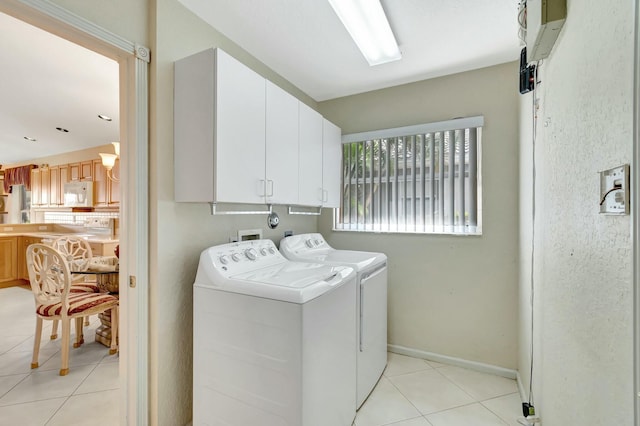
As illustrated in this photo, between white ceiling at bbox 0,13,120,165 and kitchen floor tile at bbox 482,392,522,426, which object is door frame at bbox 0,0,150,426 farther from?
kitchen floor tile at bbox 482,392,522,426

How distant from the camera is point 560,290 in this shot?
1.10 meters

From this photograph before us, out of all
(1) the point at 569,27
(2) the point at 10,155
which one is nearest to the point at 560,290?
(1) the point at 569,27

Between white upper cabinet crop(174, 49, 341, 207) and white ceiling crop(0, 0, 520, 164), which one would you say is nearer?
white upper cabinet crop(174, 49, 341, 207)

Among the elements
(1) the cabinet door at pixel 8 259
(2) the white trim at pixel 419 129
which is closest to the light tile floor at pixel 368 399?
(2) the white trim at pixel 419 129

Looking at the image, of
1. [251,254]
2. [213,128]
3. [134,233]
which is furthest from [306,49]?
[134,233]

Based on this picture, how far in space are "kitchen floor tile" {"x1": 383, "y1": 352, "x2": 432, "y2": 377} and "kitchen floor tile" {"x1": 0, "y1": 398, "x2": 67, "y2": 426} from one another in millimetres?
2270

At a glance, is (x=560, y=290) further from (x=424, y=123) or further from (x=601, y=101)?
(x=424, y=123)

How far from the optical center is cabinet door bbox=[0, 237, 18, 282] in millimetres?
4793

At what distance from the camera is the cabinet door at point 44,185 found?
566cm

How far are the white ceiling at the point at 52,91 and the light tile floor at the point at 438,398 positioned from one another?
347 cm

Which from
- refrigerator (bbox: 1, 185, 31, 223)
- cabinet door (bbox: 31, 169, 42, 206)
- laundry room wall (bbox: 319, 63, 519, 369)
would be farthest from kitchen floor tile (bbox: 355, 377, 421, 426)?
refrigerator (bbox: 1, 185, 31, 223)

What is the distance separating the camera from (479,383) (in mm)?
2172

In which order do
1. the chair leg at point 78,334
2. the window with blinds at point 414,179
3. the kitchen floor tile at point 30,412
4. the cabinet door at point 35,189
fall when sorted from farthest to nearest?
1. the cabinet door at point 35,189
2. the chair leg at point 78,334
3. the window with blinds at point 414,179
4. the kitchen floor tile at point 30,412

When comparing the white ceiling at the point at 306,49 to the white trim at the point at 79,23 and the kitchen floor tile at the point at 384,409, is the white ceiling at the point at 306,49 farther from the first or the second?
the kitchen floor tile at the point at 384,409
